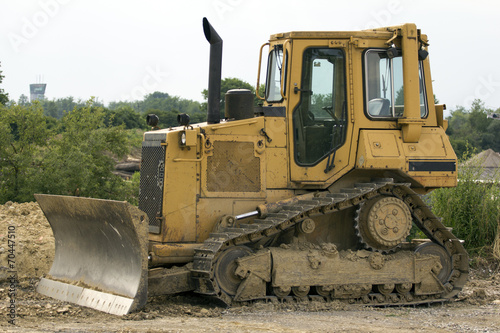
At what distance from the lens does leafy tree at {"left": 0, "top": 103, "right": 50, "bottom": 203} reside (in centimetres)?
2055

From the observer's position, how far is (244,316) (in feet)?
26.6

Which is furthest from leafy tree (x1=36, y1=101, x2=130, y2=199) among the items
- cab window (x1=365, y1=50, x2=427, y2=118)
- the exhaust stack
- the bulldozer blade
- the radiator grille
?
cab window (x1=365, y1=50, x2=427, y2=118)

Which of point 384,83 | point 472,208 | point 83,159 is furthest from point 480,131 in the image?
point 384,83

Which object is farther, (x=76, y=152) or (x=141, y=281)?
(x=76, y=152)

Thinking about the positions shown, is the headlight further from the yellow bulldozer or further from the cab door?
the cab door

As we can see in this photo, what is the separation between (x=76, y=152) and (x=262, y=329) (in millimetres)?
15035

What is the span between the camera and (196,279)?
8672 millimetres

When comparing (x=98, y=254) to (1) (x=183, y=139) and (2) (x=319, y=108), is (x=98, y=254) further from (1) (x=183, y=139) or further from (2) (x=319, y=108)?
(2) (x=319, y=108)

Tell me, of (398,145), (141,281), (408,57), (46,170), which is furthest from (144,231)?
(46,170)

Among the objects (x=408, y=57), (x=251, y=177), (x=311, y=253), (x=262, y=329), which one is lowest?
(x=262, y=329)

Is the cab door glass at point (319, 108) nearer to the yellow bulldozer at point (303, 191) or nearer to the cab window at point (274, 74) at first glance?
the yellow bulldozer at point (303, 191)

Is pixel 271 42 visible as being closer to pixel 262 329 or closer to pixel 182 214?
pixel 182 214

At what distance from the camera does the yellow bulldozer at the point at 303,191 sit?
8859 millimetres

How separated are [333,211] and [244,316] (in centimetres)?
200
